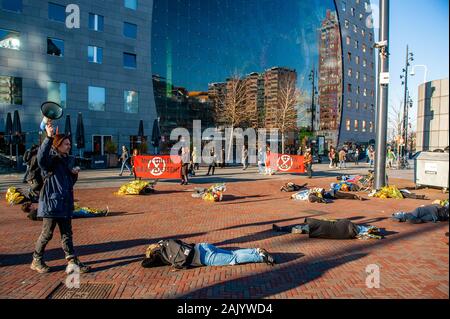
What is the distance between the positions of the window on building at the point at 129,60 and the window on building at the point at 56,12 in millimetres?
6203

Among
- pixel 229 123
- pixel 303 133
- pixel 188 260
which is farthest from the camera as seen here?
pixel 303 133

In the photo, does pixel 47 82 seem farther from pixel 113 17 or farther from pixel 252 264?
pixel 252 264

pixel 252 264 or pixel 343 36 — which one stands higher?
pixel 343 36

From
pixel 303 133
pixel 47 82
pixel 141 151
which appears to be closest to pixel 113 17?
pixel 47 82

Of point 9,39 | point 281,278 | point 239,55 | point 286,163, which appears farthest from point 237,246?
point 239,55

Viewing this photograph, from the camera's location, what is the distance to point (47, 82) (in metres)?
28.2

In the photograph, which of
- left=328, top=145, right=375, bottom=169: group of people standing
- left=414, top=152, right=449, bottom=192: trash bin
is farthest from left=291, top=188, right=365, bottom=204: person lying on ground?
left=328, top=145, right=375, bottom=169: group of people standing

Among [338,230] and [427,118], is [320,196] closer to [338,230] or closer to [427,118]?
[338,230]

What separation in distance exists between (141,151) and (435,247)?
2750 cm

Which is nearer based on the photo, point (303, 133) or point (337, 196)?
point (337, 196)

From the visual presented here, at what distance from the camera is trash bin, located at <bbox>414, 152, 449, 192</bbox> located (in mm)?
15320

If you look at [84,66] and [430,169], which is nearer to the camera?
[430,169]

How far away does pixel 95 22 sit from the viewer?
31.0m

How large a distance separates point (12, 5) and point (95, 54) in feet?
23.1
